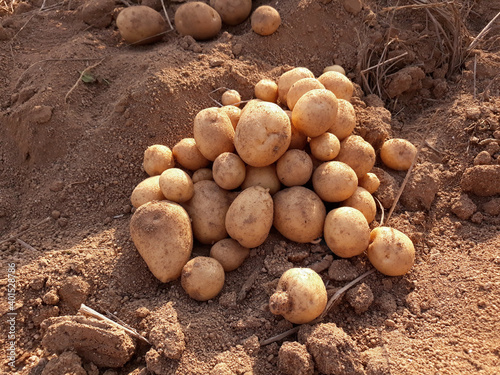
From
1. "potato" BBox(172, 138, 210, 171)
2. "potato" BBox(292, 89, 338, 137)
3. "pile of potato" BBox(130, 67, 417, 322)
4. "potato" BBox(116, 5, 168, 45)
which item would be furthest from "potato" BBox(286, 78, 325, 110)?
"potato" BBox(116, 5, 168, 45)

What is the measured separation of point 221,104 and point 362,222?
1.51 m

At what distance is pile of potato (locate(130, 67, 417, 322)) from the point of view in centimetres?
247

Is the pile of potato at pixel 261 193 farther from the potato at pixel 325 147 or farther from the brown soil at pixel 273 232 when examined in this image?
the brown soil at pixel 273 232

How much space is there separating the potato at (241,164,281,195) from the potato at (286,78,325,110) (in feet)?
1.70

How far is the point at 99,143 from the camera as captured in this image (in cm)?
314

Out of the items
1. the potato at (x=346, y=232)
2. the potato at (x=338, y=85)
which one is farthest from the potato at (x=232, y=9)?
the potato at (x=346, y=232)

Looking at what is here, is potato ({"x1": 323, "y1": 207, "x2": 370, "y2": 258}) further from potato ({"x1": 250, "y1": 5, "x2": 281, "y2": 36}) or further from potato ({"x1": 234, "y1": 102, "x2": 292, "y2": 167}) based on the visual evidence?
potato ({"x1": 250, "y1": 5, "x2": 281, "y2": 36})

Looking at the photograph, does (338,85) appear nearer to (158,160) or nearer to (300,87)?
(300,87)

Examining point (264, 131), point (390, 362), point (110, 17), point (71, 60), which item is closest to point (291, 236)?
point (264, 131)

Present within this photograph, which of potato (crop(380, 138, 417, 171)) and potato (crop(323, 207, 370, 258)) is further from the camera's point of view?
potato (crop(380, 138, 417, 171))

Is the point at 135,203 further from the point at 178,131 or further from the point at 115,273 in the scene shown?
the point at 178,131

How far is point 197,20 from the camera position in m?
Result: 3.54

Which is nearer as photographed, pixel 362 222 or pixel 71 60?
pixel 362 222

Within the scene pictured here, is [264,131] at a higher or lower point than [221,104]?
higher
